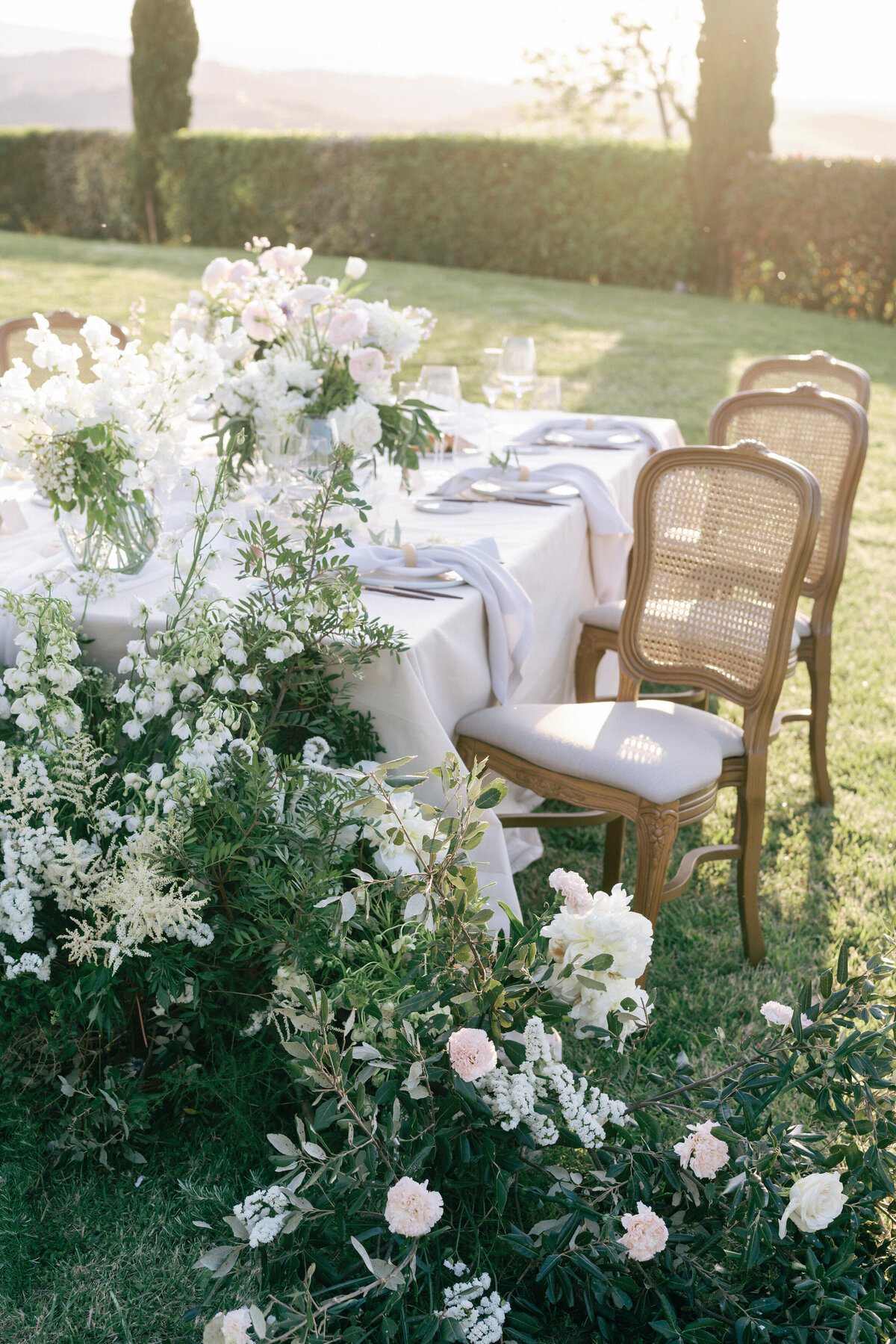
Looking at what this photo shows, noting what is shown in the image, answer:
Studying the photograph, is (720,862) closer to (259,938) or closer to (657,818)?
(657,818)

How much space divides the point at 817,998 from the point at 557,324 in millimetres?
9898

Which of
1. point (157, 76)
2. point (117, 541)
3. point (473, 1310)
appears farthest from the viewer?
point (157, 76)

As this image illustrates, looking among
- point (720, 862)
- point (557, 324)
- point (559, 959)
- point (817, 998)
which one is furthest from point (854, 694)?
point (557, 324)

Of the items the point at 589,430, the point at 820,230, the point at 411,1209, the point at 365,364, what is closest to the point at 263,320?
the point at 365,364

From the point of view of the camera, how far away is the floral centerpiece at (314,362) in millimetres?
2520

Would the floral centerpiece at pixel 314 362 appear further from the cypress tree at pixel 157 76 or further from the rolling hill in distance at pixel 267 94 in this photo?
the rolling hill in distance at pixel 267 94

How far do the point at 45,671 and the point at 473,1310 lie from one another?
113 cm

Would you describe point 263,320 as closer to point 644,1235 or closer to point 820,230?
point 644,1235

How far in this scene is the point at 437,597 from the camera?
236 cm

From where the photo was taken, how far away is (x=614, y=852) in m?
2.84

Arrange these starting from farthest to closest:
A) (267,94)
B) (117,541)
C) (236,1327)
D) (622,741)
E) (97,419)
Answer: (267,94) < (622,741) < (117,541) < (97,419) < (236,1327)

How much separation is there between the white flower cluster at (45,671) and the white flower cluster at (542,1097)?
88cm

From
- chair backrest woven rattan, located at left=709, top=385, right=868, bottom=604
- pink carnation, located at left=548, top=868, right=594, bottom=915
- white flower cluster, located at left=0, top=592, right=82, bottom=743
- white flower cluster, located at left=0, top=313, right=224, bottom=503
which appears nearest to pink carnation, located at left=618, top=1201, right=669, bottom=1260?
pink carnation, located at left=548, top=868, right=594, bottom=915

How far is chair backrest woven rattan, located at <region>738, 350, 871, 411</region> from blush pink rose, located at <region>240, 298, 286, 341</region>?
5.44 ft
